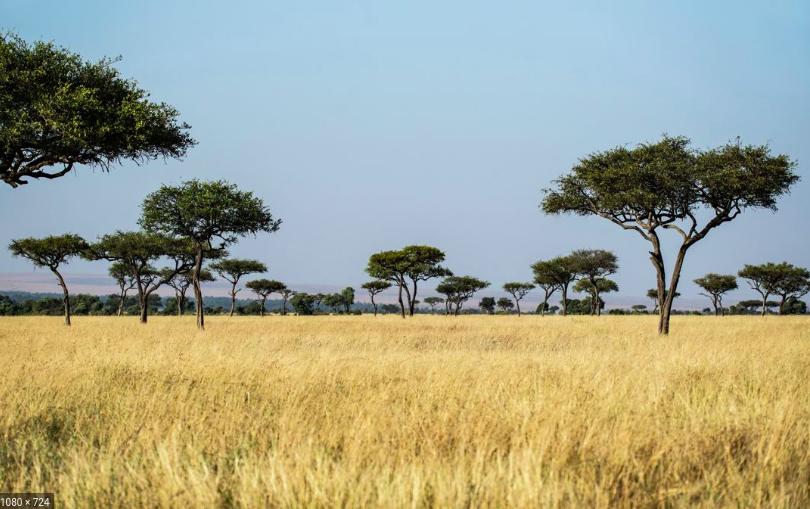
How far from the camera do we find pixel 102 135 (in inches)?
701

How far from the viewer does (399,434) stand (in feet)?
19.0

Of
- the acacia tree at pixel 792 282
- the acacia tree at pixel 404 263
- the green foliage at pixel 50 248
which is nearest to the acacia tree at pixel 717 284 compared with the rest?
the acacia tree at pixel 792 282

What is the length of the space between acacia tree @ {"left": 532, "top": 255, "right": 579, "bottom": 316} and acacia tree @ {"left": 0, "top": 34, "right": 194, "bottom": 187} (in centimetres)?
7134

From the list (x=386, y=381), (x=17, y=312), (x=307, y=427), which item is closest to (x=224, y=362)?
(x=386, y=381)

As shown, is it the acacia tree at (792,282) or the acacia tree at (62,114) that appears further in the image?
the acacia tree at (792,282)

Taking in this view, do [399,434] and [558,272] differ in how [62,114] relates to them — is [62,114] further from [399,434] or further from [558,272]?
[558,272]

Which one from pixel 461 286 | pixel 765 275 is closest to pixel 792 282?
pixel 765 275

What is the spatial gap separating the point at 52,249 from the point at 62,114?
1530 inches

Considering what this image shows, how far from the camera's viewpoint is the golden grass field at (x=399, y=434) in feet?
13.8

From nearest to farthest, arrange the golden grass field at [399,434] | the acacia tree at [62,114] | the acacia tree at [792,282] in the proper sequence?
the golden grass field at [399,434], the acacia tree at [62,114], the acacia tree at [792,282]

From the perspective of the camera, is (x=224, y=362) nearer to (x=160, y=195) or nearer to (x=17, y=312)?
(x=160, y=195)

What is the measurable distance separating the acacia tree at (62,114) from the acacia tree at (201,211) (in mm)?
12448

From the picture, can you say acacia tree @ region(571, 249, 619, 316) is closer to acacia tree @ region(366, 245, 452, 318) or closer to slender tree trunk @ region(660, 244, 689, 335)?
acacia tree @ region(366, 245, 452, 318)

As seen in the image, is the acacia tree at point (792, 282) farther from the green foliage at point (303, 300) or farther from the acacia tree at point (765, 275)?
the green foliage at point (303, 300)
